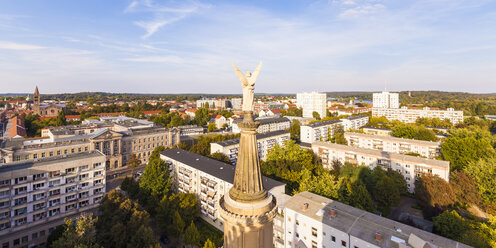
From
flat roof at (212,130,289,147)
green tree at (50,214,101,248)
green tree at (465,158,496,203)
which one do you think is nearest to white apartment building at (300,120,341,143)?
flat roof at (212,130,289,147)

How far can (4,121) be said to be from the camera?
9962 cm

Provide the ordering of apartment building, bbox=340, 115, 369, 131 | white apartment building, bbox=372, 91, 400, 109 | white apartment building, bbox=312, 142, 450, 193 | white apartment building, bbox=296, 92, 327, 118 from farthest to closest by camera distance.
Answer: white apartment building, bbox=372, 91, 400, 109 → white apartment building, bbox=296, 92, 327, 118 → apartment building, bbox=340, 115, 369, 131 → white apartment building, bbox=312, 142, 450, 193

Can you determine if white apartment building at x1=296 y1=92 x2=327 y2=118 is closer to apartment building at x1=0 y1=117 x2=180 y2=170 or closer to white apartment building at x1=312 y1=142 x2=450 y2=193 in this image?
white apartment building at x1=312 y1=142 x2=450 y2=193

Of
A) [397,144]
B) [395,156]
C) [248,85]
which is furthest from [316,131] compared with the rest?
[248,85]

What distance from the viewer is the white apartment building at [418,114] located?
319ft

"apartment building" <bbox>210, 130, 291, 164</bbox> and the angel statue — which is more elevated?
the angel statue

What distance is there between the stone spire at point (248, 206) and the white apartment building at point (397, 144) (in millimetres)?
56459

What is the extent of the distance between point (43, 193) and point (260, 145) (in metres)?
36.3

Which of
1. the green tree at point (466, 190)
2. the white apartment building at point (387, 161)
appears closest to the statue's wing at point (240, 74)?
the green tree at point (466, 190)

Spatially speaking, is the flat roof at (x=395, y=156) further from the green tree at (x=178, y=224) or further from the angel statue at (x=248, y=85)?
the angel statue at (x=248, y=85)

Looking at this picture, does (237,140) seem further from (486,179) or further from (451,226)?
(486,179)

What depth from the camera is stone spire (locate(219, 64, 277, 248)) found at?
5043 millimetres

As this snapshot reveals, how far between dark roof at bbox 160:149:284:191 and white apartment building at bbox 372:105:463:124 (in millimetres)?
100594

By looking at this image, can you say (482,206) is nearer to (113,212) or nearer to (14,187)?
(113,212)
